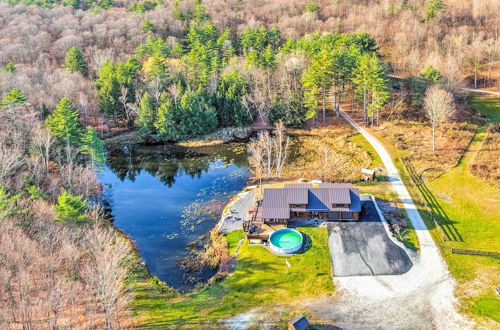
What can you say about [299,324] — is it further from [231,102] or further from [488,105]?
[488,105]

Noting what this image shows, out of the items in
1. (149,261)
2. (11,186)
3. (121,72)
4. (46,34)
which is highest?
(46,34)

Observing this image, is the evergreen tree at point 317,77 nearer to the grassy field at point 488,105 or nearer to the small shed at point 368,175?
the small shed at point 368,175

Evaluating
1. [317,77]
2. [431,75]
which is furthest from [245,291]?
[431,75]

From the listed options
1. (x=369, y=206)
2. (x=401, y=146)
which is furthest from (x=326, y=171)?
(x=401, y=146)

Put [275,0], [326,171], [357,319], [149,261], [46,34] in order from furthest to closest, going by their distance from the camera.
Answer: [275,0], [46,34], [326,171], [149,261], [357,319]

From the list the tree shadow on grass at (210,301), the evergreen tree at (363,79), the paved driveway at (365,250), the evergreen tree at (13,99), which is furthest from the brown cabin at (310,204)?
the evergreen tree at (13,99)

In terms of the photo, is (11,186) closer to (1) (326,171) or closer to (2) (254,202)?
(2) (254,202)

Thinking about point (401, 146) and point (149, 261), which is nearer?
point (149, 261)

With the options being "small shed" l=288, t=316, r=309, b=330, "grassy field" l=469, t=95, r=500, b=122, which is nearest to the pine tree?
"small shed" l=288, t=316, r=309, b=330
